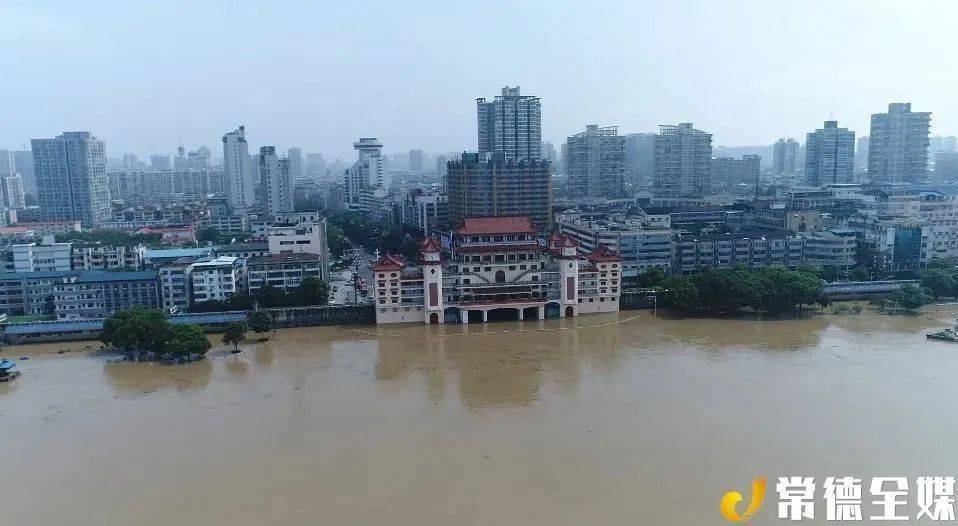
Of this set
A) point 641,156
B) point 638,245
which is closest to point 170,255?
point 638,245

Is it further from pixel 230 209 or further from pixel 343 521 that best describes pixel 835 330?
pixel 230 209

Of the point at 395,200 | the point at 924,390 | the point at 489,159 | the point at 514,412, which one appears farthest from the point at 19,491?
the point at 395,200

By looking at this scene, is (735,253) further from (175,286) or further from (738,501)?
(175,286)

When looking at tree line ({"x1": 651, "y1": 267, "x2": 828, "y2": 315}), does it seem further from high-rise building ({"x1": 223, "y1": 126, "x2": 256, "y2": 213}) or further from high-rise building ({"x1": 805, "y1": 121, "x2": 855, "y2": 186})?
high-rise building ({"x1": 223, "y1": 126, "x2": 256, "y2": 213})

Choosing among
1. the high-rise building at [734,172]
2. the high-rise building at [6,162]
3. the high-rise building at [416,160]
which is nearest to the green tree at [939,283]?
the high-rise building at [734,172]

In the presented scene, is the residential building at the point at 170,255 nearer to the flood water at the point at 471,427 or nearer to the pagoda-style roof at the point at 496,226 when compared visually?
the flood water at the point at 471,427
